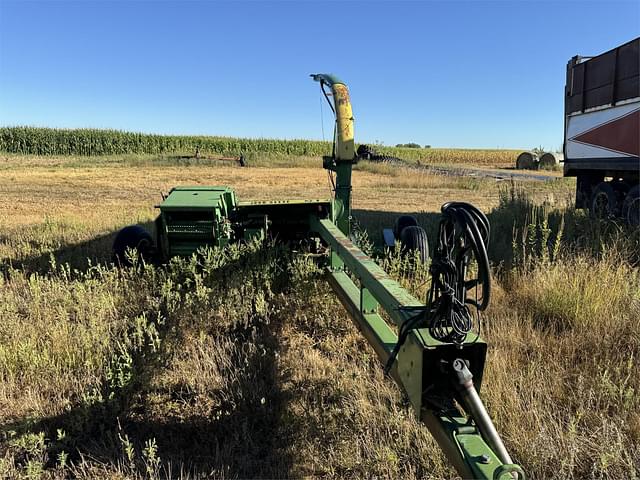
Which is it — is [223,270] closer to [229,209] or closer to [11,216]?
[229,209]

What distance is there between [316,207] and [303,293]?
1.20 metres

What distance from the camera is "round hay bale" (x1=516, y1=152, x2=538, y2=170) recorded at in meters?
35.6

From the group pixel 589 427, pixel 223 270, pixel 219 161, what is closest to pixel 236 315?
pixel 223 270

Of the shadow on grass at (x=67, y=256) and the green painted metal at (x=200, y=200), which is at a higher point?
the green painted metal at (x=200, y=200)

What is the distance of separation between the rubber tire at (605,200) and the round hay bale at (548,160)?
95.2ft

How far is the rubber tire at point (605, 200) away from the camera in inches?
309

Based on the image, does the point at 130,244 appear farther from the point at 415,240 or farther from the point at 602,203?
the point at 602,203

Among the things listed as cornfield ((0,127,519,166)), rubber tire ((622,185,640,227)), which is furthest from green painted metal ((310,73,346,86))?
cornfield ((0,127,519,166))

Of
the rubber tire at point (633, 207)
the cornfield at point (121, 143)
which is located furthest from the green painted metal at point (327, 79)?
the cornfield at point (121, 143)

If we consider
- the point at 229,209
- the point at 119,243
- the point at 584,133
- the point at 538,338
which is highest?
the point at 584,133

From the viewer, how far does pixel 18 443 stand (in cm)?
248

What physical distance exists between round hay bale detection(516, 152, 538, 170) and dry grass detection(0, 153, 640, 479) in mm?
33961

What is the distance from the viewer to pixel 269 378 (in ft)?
10.6

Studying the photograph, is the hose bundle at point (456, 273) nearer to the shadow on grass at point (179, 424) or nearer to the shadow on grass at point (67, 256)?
the shadow on grass at point (179, 424)
